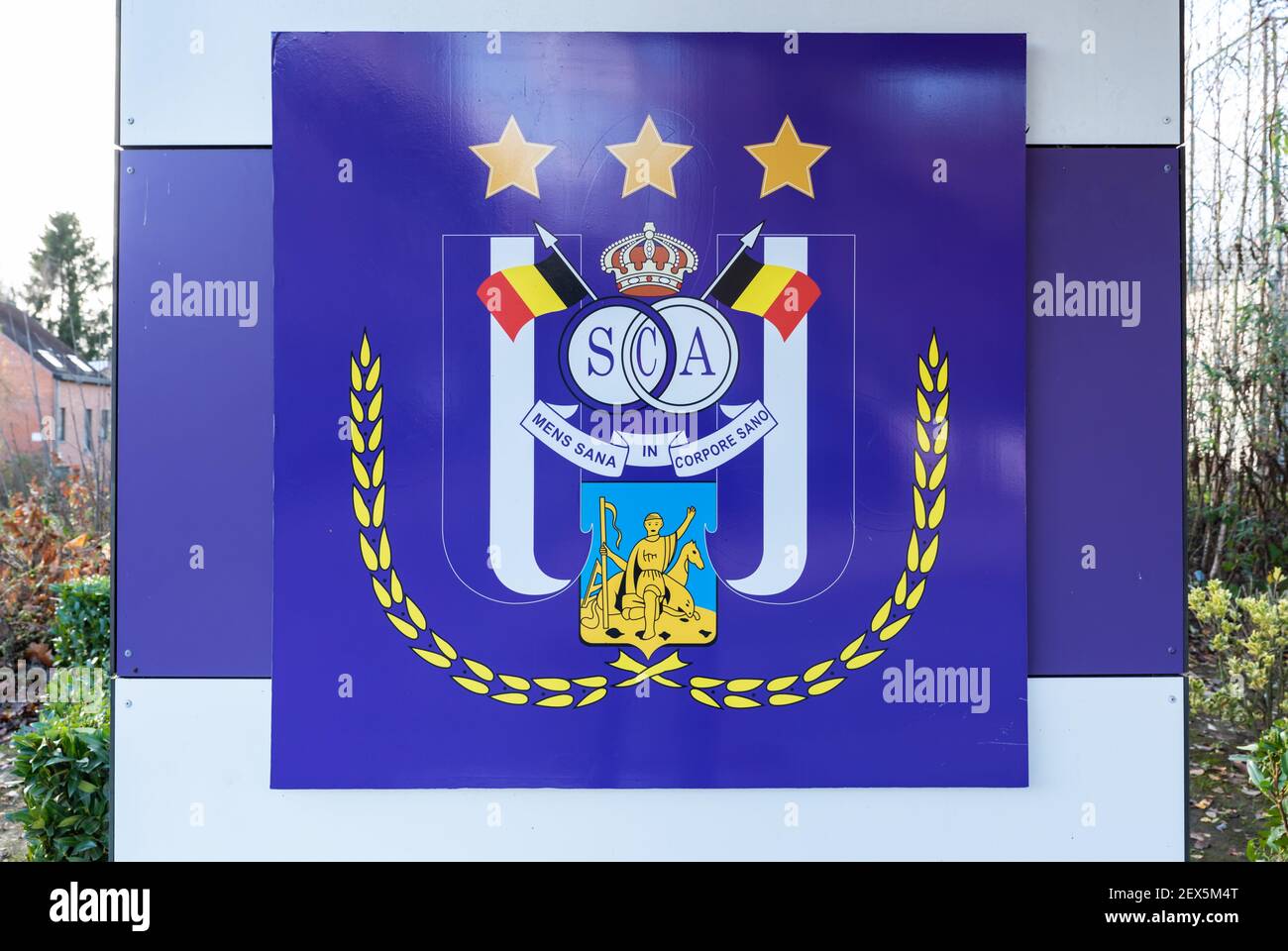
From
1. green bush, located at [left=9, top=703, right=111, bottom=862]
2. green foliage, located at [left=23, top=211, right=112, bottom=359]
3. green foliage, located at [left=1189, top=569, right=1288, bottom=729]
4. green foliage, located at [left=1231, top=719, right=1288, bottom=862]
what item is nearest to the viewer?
green foliage, located at [left=1231, top=719, right=1288, bottom=862]

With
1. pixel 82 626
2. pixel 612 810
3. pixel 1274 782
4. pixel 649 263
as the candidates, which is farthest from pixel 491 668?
pixel 82 626

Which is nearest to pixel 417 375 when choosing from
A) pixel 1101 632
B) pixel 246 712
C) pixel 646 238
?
pixel 646 238

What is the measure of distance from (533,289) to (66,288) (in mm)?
7296

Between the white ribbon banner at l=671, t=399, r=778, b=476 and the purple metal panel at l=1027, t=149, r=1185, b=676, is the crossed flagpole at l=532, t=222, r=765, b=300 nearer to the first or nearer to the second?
the white ribbon banner at l=671, t=399, r=778, b=476

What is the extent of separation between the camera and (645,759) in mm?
1993

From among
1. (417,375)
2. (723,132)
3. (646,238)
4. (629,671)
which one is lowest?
(629,671)

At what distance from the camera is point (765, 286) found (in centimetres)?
199

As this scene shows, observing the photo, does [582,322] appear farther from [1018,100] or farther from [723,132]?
[1018,100]

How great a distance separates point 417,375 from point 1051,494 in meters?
1.61

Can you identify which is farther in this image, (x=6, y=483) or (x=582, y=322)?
(x=6, y=483)

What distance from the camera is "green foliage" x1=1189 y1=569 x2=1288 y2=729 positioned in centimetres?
359

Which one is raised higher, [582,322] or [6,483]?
[582,322]

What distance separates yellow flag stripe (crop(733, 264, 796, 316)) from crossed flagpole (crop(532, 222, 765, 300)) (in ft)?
0.21

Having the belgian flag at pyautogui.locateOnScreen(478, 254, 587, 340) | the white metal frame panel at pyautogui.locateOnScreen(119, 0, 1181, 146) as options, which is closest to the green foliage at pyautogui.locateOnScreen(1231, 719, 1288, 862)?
the white metal frame panel at pyautogui.locateOnScreen(119, 0, 1181, 146)
